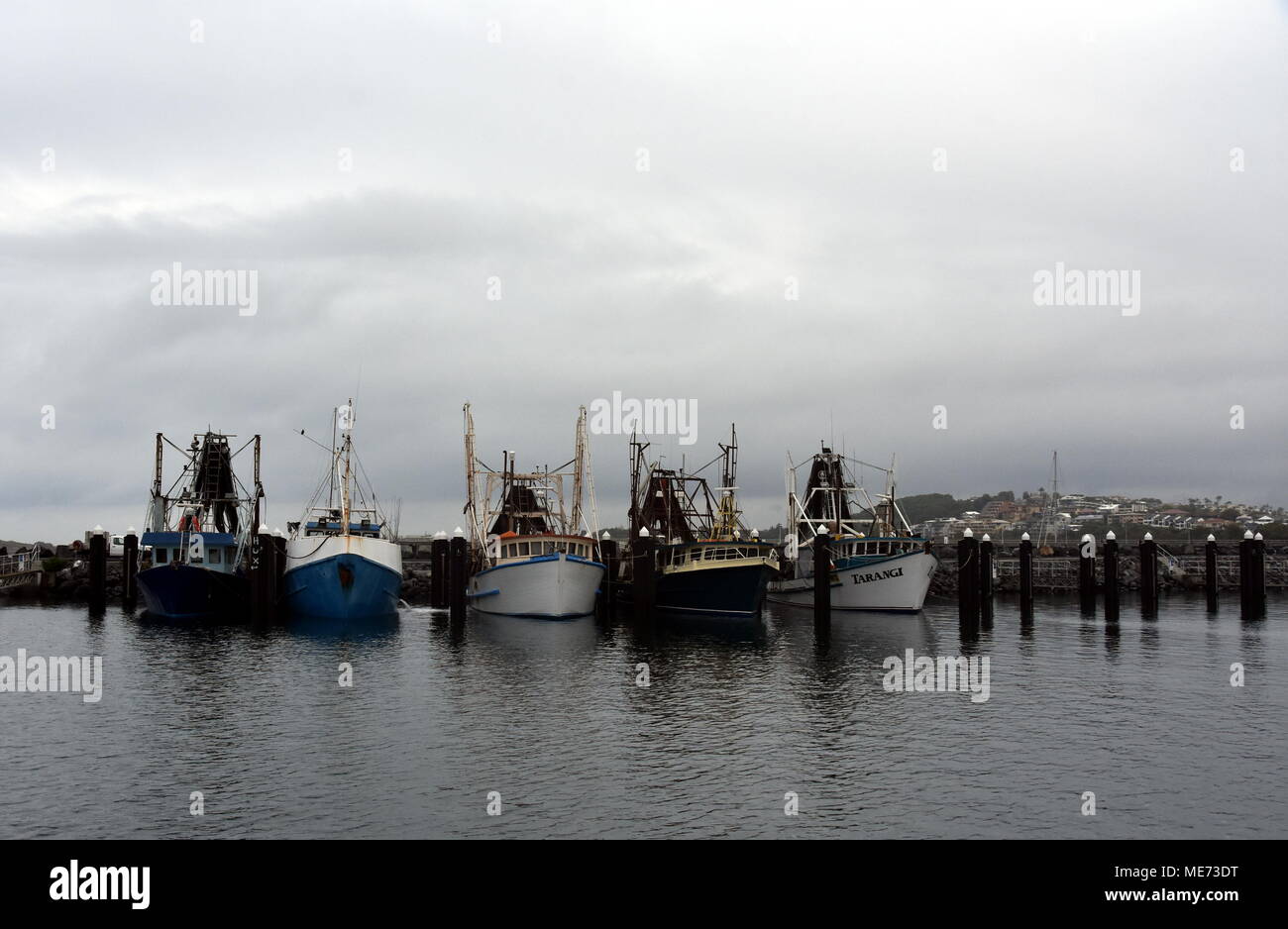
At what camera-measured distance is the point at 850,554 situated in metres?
80.2

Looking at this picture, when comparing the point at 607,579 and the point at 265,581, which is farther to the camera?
the point at 607,579

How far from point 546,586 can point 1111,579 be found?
38821mm

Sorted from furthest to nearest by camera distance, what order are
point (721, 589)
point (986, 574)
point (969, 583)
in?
1. point (986, 574)
2. point (721, 589)
3. point (969, 583)

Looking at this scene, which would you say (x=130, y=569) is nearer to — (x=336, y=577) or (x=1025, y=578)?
(x=336, y=577)

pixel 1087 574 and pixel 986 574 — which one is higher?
pixel 986 574

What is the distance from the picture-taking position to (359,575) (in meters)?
65.4

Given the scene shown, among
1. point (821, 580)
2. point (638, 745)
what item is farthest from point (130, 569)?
point (638, 745)

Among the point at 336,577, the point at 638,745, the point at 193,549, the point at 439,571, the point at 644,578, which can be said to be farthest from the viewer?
the point at 439,571

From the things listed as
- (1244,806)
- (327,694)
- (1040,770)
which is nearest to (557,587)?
(327,694)

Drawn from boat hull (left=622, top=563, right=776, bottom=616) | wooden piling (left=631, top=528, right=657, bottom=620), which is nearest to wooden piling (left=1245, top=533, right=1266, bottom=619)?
boat hull (left=622, top=563, right=776, bottom=616)

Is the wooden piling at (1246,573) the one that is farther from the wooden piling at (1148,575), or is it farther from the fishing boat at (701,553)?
the fishing boat at (701,553)

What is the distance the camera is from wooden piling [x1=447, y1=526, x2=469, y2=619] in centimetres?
6025

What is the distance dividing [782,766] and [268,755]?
13.9 meters

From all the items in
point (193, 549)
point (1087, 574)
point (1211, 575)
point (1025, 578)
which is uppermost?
point (193, 549)
